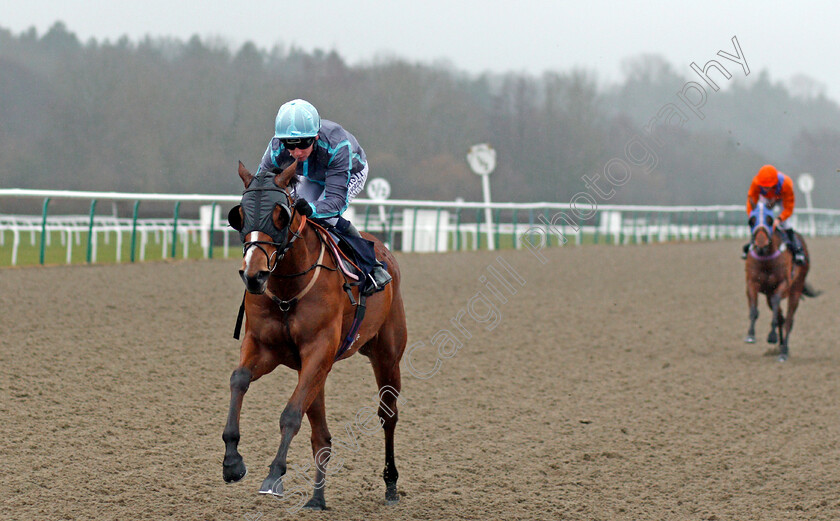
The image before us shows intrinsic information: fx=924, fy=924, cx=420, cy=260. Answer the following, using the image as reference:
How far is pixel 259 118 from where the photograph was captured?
75.2 ft

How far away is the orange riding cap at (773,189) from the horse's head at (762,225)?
0.24 feet

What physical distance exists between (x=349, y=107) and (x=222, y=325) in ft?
62.5

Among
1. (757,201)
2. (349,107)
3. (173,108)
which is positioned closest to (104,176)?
(173,108)

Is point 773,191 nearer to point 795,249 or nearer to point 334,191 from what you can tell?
point 795,249

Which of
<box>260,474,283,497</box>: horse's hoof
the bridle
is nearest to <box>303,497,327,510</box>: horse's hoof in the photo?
<box>260,474,283,497</box>: horse's hoof

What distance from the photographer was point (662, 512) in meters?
4.25

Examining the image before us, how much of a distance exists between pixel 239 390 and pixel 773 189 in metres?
7.13

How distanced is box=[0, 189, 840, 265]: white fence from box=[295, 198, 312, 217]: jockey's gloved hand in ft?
24.8

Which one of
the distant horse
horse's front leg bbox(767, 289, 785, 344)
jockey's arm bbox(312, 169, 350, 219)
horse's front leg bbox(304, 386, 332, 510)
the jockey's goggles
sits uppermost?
the jockey's goggles

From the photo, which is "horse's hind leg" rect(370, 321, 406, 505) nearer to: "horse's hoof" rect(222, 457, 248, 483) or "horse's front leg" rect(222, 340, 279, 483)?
"horse's front leg" rect(222, 340, 279, 483)

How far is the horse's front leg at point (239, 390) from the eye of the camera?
130 inches

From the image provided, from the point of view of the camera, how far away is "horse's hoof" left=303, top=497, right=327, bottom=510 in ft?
13.6

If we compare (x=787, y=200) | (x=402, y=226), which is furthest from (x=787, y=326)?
(x=402, y=226)

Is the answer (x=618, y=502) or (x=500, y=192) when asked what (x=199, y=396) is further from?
(x=500, y=192)
